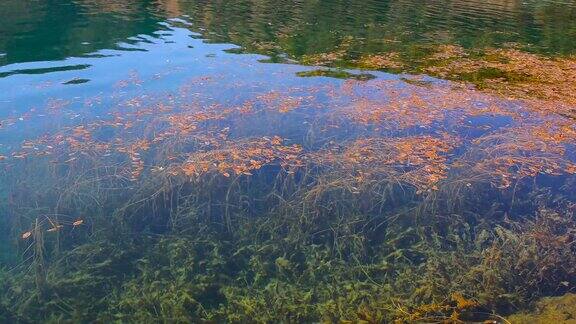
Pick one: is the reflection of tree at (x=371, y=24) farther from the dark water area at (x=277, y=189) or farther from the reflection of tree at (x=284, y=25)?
the dark water area at (x=277, y=189)

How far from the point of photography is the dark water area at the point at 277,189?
586 cm

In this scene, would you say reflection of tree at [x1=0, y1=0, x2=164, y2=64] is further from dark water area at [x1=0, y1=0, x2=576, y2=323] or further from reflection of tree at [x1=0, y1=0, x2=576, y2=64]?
dark water area at [x1=0, y1=0, x2=576, y2=323]

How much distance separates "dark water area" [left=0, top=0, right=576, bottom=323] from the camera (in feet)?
19.2

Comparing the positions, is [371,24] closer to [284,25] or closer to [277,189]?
[284,25]

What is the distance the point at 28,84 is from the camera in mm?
12273

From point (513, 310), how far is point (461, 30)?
70.2 ft

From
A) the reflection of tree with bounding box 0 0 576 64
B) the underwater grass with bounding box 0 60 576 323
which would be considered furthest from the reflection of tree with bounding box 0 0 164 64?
the underwater grass with bounding box 0 60 576 323

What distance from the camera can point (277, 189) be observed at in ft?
26.1

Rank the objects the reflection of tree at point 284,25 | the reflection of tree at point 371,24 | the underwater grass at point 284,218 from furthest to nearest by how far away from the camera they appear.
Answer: the reflection of tree at point 371,24 → the reflection of tree at point 284,25 → the underwater grass at point 284,218

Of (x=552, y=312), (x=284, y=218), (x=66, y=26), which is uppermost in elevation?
A: (x=66, y=26)

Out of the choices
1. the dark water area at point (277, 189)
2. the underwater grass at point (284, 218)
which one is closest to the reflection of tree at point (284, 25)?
the dark water area at point (277, 189)

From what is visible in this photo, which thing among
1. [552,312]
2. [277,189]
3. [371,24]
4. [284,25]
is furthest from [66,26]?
[552,312]

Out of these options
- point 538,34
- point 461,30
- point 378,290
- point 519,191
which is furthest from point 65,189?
point 538,34

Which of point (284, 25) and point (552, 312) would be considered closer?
point (552, 312)
